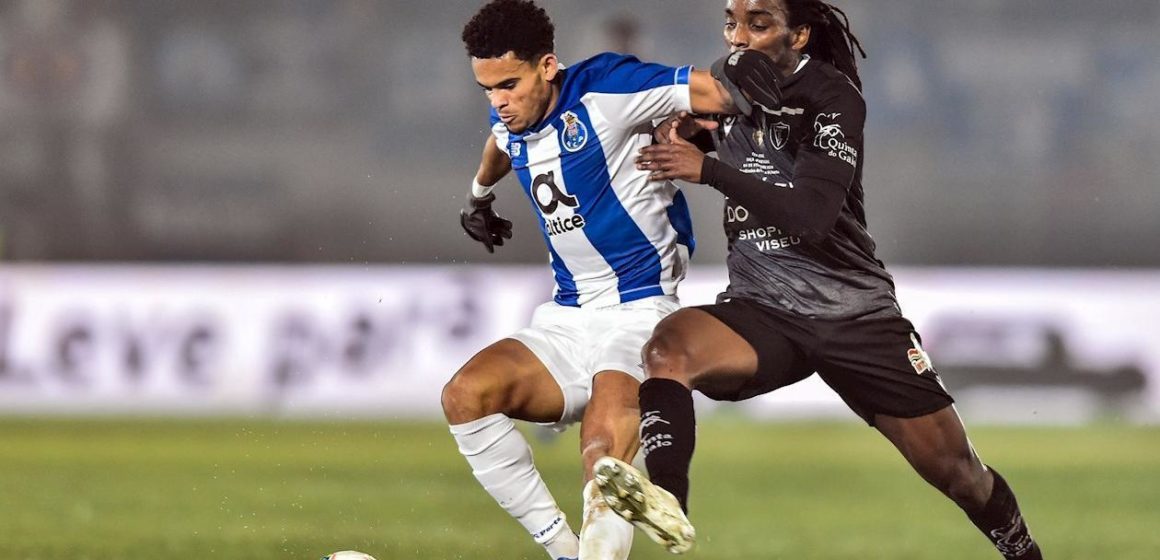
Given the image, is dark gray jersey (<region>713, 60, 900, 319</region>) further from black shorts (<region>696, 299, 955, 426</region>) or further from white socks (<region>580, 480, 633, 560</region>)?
white socks (<region>580, 480, 633, 560</region>)

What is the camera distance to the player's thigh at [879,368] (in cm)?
461

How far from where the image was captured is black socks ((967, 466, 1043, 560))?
15.8 feet

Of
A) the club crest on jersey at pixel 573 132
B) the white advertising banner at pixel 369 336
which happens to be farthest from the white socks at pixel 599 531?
the white advertising banner at pixel 369 336

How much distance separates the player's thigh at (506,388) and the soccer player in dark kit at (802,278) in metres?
0.52

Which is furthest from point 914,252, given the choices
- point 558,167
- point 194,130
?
point 558,167

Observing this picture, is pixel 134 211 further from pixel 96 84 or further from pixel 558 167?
pixel 558 167

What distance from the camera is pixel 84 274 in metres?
11.4

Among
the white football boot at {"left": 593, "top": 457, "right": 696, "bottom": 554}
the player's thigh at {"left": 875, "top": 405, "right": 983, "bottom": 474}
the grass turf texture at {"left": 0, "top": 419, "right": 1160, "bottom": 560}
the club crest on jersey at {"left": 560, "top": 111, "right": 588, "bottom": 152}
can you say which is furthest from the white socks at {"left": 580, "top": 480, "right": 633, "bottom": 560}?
the grass turf texture at {"left": 0, "top": 419, "right": 1160, "bottom": 560}

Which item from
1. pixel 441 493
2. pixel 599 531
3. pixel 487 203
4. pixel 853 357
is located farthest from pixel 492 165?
pixel 441 493

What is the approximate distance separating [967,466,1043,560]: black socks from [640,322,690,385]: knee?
1.17 m

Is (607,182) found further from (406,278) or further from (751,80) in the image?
(406,278)

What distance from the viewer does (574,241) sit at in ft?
16.0

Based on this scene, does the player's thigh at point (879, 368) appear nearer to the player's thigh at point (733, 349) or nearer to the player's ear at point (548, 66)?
the player's thigh at point (733, 349)

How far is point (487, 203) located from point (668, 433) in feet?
5.26
